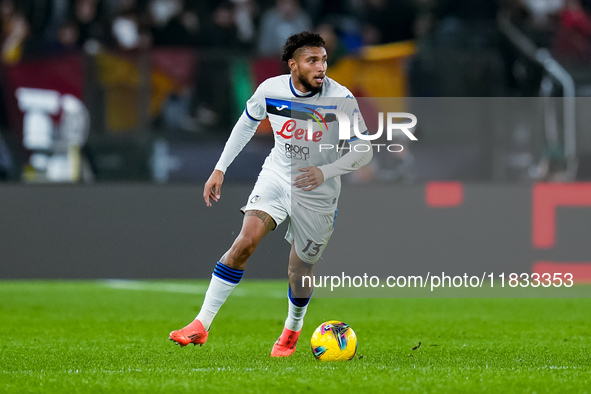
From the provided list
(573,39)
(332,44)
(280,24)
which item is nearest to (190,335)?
(332,44)

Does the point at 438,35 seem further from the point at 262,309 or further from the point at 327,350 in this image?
the point at 327,350

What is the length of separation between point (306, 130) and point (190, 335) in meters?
1.45

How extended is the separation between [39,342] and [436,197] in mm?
5522

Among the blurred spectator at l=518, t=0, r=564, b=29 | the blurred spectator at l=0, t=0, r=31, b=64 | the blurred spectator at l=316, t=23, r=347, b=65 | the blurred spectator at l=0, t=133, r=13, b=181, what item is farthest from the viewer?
the blurred spectator at l=518, t=0, r=564, b=29

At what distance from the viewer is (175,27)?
12.1 meters

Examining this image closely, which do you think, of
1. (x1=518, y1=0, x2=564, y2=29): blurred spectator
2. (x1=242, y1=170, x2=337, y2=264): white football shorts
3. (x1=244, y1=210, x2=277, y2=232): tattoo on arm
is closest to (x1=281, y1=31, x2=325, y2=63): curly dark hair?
(x1=242, y1=170, x2=337, y2=264): white football shorts

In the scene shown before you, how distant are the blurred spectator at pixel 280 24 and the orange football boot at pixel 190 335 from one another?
20.1 ft

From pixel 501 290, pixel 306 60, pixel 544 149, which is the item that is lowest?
pixel 501 290

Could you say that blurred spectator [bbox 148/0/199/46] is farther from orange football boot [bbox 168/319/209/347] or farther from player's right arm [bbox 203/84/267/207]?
orange football boot [bbox 168/319/209/347]

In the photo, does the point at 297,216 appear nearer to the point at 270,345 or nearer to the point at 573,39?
the point at 270,345

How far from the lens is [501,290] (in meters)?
11.2

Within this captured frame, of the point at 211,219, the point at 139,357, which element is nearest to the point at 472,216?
the point at 211,219

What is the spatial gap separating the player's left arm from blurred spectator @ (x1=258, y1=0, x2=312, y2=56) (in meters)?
5.58

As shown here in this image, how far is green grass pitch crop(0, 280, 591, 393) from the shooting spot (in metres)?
4.90
